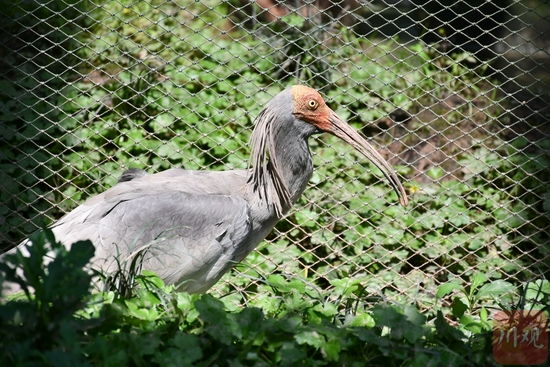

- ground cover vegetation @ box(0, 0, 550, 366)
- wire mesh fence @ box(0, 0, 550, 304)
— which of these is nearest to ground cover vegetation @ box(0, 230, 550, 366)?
ground cover vegetation @ box(0, 0, 550, 366)

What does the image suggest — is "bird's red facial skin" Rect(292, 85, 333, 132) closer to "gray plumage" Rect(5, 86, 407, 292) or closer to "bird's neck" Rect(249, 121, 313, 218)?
"gray plumage" Rect(5, 86, 407, 292)

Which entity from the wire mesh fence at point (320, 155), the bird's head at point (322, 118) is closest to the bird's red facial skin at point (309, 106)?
the bird's head at point (322, 118)

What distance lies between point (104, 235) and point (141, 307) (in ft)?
3.94

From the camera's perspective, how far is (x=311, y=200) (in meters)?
6.44

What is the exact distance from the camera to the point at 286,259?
6.07m

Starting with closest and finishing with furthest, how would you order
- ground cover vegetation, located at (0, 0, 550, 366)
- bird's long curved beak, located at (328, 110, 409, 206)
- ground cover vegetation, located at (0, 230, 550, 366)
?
ground cover vegetation, located at (0, 230, 550, 366) < ground cover vegetation, located at (0, 0, 550, 366) < bird's long curved beak, located at (328, 110, 409, 206)

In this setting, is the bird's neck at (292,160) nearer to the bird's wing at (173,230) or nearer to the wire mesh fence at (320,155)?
the bird's wing at (173,230)

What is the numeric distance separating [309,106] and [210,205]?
99 centimetres

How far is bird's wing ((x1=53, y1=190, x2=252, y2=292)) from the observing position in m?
4.44

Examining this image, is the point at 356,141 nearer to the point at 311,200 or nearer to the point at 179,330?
the point at 311,200

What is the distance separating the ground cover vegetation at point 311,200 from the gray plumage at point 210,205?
39 centimetres

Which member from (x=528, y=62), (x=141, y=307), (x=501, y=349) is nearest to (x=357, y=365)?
(x=501, y=349)

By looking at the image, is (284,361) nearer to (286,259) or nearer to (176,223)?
(176,223)

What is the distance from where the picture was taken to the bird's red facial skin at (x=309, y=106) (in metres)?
4.85
